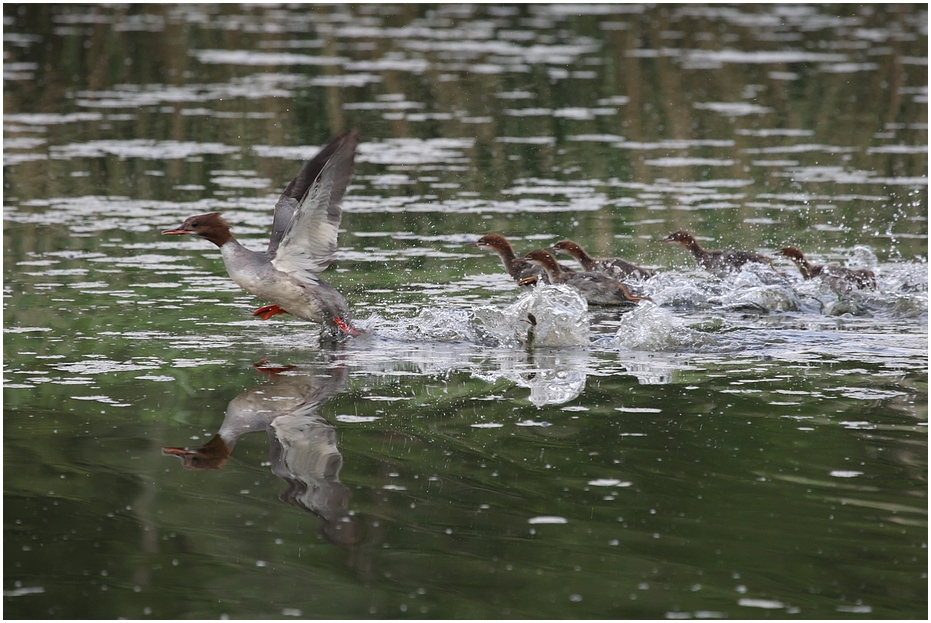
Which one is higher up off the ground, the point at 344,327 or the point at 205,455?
the point at 344,327

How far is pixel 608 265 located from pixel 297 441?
5.23 meters

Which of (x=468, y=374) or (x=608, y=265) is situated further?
(x=608, y=265)

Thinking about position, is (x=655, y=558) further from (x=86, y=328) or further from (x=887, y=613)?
(x=86, y=328)

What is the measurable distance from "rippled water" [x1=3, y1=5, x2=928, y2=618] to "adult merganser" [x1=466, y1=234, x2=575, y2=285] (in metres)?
0.20

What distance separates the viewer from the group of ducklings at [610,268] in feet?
36.4

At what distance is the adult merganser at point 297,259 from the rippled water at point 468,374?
0.31 metres

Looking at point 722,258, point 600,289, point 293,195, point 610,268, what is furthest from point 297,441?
point 722,258

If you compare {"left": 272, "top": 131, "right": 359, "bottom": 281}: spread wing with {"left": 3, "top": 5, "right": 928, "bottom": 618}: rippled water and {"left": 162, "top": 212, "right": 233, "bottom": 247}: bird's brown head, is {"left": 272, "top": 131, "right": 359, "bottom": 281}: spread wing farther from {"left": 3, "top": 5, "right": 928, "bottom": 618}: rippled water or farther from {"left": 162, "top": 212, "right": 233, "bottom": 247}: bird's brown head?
{"left": 3, "top": 5, "right": 928, "bottom": 618}: rippled water

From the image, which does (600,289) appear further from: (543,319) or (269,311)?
(269,311)

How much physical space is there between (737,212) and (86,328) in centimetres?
764

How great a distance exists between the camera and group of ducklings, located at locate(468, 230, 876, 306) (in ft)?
36.4

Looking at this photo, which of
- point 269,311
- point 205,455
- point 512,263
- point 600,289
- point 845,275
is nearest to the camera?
point 205,455

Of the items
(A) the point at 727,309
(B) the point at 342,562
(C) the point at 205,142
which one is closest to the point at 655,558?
(B) the point at 342,562

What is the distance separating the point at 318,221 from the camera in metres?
9.43
